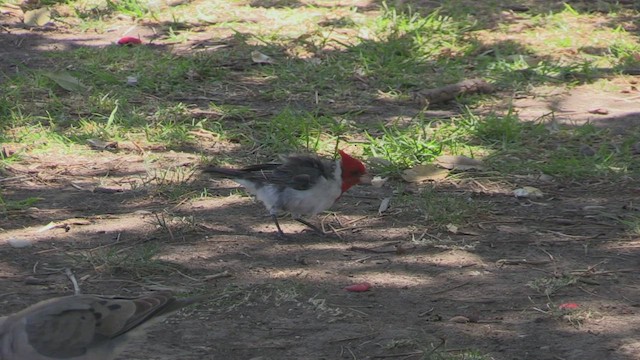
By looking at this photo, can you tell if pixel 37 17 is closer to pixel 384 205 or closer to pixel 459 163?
pixel 459 163

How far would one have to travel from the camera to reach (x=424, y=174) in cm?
722

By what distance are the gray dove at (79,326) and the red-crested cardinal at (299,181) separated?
1.77 m

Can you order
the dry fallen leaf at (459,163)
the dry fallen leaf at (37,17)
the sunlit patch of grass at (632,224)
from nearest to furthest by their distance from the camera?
1. the sunlit patch of grass at (632,224)
2. the dry fallen leaf at (459,163)
3. the dry fallen leaf at (37,17)

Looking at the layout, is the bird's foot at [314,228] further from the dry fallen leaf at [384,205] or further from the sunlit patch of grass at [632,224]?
the sunlit patch of grass at [632,224]

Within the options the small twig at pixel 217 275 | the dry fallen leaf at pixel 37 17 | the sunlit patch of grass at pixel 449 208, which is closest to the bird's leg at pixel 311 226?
the sunlit patch of grass at pixel 449 208

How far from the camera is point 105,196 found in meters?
6.95

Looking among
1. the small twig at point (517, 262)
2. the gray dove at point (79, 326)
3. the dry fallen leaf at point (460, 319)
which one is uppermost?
the gray dove at point (79, 326)

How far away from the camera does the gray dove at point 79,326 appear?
429 centimetres

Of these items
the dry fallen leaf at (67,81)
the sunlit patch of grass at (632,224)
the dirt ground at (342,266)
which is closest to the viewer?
the dirt ground at (342,266)

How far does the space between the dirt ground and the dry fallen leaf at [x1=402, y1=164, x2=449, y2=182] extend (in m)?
0.11

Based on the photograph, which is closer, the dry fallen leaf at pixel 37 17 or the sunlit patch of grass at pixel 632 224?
the sunlit patch of grass at pixel 632 224

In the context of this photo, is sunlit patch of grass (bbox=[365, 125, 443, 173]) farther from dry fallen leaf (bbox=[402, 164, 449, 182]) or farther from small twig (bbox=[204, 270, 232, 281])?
small twig (bbox=[204, 270, 232, 281])

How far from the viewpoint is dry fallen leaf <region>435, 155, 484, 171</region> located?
7.31 meters

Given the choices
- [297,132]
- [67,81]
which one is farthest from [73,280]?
[67,81]
